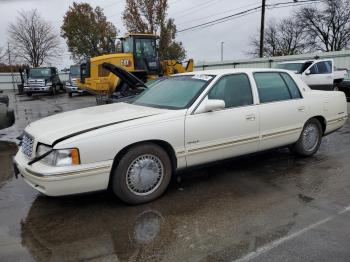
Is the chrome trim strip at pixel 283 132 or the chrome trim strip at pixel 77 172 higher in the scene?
the chrome trim strip at pixel 283 132

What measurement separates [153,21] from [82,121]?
3077cm

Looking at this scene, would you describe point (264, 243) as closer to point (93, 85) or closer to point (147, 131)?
point (147, 131)

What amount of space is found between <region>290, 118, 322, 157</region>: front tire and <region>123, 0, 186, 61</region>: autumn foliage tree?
27.6m

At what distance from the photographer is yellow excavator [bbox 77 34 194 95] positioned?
15.0 m

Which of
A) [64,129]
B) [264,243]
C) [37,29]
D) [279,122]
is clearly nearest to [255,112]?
[279,122]

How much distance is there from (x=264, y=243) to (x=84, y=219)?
6.32 feet

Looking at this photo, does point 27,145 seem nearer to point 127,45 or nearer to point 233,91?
point 233,91

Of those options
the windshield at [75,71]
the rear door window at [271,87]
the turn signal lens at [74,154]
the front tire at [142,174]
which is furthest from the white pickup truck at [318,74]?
the windshield at [75,71]

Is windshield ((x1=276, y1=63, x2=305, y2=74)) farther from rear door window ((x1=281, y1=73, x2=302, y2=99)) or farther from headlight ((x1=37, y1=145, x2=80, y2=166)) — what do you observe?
headlight ((x1=37, y1=145, x2=80, y2=166))

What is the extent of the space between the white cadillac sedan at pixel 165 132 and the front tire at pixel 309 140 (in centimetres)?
2

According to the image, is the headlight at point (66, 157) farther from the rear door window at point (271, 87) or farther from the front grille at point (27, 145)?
the rear door window at point (271, 87)

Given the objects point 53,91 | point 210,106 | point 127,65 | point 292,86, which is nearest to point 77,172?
point 210,106

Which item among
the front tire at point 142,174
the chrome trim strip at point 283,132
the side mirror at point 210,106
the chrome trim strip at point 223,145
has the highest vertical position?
the side mirror at point 210,106

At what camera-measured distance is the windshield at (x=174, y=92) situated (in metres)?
4.96
